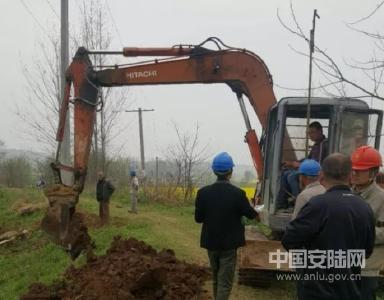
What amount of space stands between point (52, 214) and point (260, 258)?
4.04m

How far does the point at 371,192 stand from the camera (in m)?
4.73

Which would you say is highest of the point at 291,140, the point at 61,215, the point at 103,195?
the point at 291,140

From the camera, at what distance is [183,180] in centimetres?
2619

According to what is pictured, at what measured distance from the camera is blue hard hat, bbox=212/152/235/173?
6223mm

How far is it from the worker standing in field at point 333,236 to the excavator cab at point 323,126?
140 inches

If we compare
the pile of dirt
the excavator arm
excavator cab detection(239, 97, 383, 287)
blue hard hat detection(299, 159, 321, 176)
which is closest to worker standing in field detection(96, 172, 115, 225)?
the excavator arm

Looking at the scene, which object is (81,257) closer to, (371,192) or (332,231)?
(371,192)

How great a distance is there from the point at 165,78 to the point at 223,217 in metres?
4.72

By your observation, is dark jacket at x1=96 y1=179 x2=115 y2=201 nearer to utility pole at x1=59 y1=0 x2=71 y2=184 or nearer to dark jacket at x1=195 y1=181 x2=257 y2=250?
utility pole at x1=59 y1=0 x2=71 y2=184

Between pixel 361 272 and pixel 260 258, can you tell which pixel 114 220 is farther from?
pixel 361 272

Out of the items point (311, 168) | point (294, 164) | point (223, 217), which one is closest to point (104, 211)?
point (294, 164)

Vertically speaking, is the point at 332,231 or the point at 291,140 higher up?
the point at 291,140

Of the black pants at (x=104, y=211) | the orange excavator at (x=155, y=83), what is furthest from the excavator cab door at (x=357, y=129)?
the black pants at (x=104, y=211)

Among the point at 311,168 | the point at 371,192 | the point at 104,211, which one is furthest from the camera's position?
the point at 104,211
